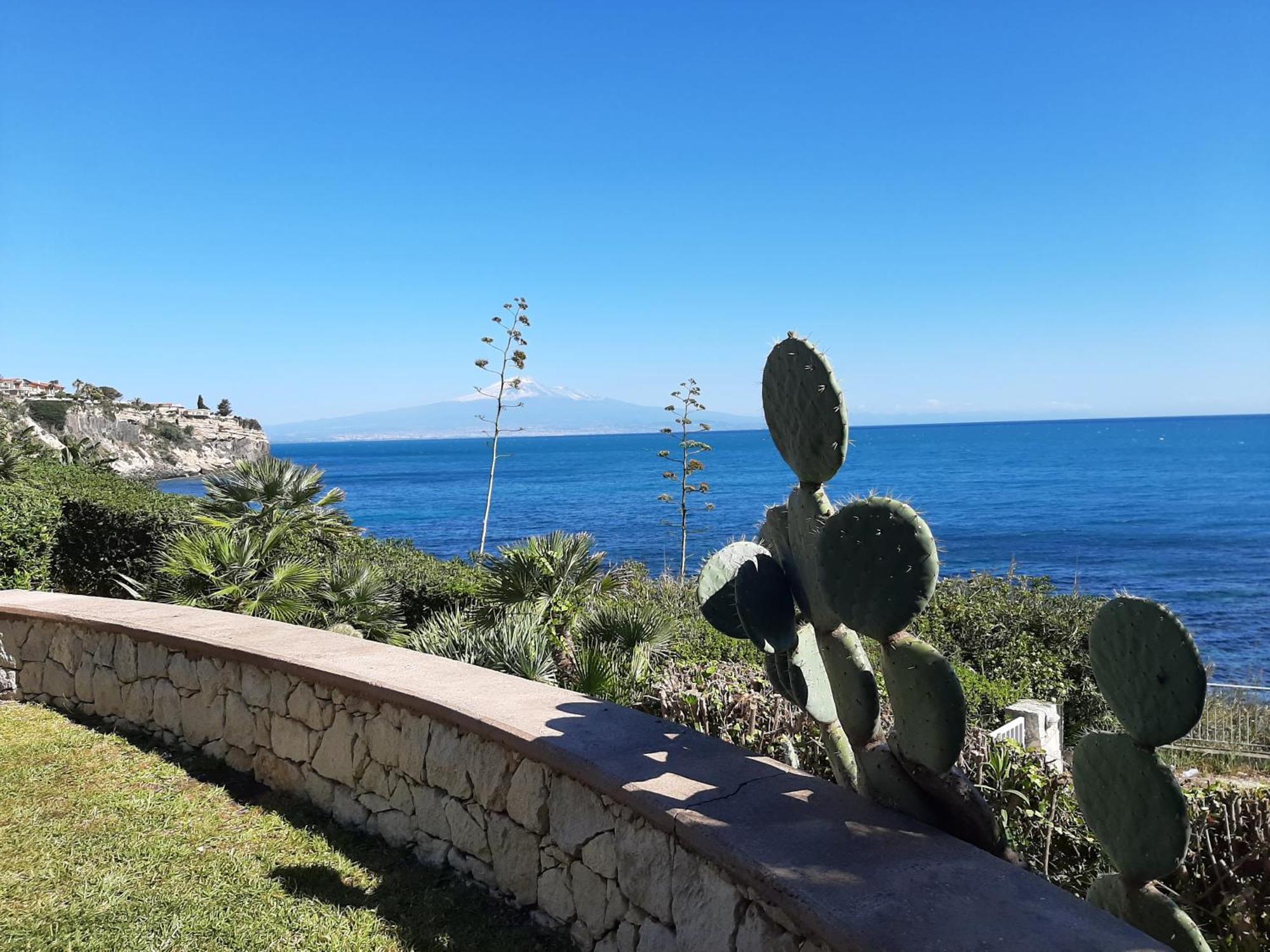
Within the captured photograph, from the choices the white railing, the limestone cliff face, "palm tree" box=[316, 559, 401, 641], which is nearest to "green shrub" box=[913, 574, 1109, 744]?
the white railing

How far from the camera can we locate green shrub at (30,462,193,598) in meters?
10.1

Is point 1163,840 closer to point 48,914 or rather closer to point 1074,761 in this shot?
point 1074,761

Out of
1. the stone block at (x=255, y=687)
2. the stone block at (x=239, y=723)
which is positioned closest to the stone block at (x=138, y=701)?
the stone block at (x=239, y=723)

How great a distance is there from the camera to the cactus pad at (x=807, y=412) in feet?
10.4

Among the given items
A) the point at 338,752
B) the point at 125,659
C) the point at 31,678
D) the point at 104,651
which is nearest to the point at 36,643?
the point at 31,678

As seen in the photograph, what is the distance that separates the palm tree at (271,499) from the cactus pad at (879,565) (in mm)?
8251

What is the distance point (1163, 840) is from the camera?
8.35ft

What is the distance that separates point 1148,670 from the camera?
8.42 ft

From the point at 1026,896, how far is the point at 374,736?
3.28 meters

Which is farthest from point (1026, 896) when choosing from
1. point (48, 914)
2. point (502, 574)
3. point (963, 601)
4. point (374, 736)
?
point (963, 601)

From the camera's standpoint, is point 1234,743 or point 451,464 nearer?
point 1234,743

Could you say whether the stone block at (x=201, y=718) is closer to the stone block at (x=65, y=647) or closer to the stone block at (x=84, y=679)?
the stone block at (x=84, y=679)

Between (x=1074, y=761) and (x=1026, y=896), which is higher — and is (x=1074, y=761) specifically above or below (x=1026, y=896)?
above

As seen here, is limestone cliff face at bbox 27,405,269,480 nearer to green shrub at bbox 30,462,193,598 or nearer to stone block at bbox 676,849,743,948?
Answer: green shrub at bbox 30,462,193,598
